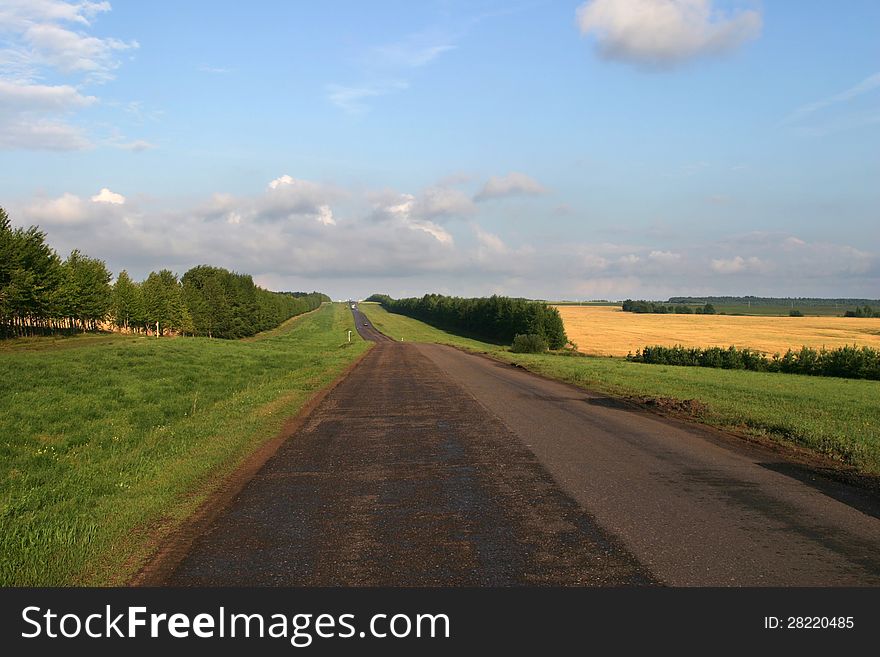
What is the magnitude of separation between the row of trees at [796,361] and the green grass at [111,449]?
105 ft

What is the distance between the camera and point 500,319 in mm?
98938

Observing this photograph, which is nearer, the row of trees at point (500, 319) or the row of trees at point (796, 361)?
the row of trees at point (796, 361)

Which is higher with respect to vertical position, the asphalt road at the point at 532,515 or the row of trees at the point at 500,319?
the row of trees at the point at 500,319

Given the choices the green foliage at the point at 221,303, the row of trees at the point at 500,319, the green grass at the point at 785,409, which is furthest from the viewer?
the green foliage at the point at 221,303

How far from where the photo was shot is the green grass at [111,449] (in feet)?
22.3

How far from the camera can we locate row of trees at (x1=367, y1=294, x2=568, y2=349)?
272ft

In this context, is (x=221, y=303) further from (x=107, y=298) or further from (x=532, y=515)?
(x=532, y=515)

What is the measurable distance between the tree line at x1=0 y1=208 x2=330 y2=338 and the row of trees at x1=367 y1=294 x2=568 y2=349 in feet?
132

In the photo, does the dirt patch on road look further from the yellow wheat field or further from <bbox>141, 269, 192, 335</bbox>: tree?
<bbox>141, 269, 192, 335</bbox>: tree

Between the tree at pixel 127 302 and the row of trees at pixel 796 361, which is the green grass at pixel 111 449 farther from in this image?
the tree at pixel 127 302

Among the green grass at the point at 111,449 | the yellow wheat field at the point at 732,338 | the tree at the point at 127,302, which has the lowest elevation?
the green grass at the point at 111,449

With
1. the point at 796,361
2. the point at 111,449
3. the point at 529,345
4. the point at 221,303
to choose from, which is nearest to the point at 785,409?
the point at 111,449

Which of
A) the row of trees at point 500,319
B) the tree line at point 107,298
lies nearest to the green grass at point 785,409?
the row of trees at point 500,319

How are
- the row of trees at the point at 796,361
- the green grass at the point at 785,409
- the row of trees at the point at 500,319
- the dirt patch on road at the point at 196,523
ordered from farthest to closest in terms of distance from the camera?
the row of trees at the point at 500,319 → the row of trees at the point at 796,361 → the green grass at the point at 785,409 → the dirt patch on road at the point at 196,523
